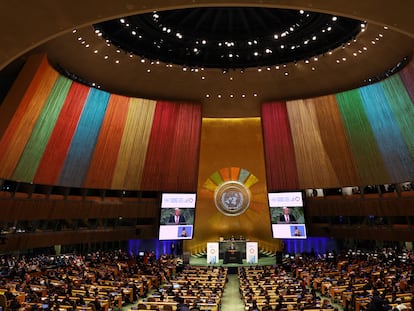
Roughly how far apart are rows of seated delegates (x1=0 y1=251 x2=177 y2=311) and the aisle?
3842 mm

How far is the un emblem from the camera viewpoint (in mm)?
32469

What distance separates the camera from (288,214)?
25.0 meters

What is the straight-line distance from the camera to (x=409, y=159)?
2077 centimetres

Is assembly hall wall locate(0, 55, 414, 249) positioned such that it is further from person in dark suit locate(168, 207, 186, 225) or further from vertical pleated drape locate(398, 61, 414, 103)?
person in dark suit locate(168, 207, 186, 225)

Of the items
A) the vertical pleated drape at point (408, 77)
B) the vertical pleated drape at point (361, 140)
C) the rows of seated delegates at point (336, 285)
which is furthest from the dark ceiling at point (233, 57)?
the rows of seated delegates at point (336, 285)

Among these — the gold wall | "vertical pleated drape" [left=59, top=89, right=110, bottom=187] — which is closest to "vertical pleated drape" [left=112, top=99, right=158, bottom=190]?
"vertical pleated drape" [left=59, top=89, right=110, bottom=187]

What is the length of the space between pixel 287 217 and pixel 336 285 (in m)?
8.95

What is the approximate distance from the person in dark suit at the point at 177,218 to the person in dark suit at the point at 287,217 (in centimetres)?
701

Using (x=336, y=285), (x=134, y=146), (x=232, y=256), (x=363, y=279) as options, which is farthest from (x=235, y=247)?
(x=336, y=285)

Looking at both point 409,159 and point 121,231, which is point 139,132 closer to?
point 121,231

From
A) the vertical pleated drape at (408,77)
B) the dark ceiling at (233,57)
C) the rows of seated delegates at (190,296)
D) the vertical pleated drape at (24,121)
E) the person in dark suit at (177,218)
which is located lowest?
the rows of seated delegates at (190,296)

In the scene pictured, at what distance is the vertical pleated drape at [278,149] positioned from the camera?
25.5m

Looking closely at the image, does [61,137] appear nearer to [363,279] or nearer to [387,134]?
[363,279]

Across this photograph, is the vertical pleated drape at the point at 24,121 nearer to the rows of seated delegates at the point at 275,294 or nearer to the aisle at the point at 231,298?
the aisle at the point at 231,298
